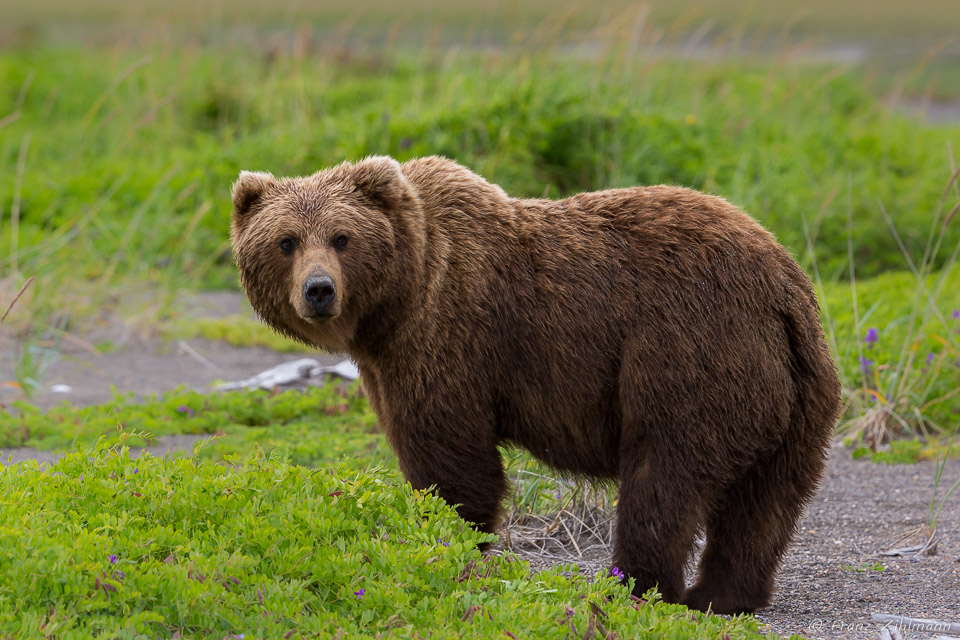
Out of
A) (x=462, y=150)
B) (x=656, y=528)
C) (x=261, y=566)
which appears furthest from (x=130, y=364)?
(x=656, y=528)

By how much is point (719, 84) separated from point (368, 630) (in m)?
11.3

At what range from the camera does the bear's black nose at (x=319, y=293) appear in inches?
169

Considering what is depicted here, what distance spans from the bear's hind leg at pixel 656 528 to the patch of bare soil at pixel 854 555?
0.15m

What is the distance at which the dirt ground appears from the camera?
459 centimetres

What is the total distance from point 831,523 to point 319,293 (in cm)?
300

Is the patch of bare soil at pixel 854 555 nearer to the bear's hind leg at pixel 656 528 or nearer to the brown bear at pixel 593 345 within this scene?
the bear's hind leg at pixel 656 528

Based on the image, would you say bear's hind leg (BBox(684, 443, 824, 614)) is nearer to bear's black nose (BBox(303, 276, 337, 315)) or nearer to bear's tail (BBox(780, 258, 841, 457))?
bear's tail (BBox(780, 258, 841, 457))

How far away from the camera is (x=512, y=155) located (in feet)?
32.2

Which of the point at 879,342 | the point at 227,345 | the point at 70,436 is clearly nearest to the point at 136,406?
the point at 70,436

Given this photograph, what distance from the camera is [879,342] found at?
7320 millimetres

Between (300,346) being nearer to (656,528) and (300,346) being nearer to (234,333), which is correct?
(234,333)

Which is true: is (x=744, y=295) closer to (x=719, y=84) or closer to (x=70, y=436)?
(x=70, y=436)

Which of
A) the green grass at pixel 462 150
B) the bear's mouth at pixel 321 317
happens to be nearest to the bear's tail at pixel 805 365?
the bear's mouth at pixel 321 317

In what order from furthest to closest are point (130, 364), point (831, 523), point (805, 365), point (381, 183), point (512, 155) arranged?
point (512, 155) < point (130, 364) < point (831, 523) < point (381, 183) < point (805, 365)
